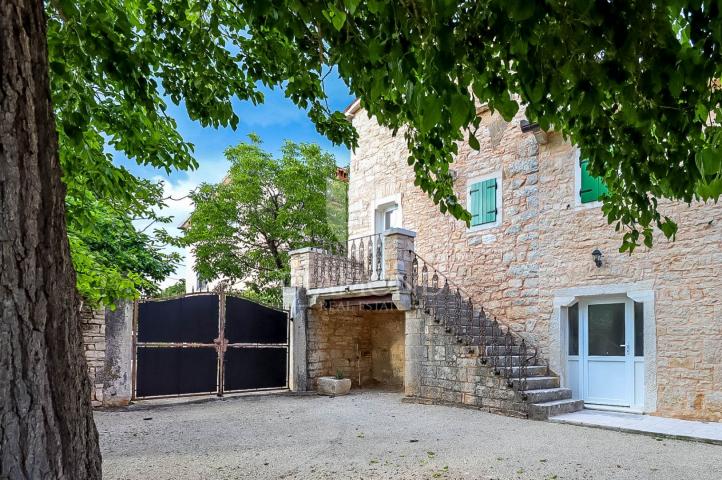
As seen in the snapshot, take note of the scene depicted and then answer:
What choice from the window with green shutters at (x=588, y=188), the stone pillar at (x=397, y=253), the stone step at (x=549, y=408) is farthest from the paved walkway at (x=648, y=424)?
the stone pillar at (x=397, y=253)

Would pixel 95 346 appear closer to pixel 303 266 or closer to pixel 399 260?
pixel 303 266

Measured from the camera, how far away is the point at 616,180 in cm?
340

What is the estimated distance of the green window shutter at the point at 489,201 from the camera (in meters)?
8.71

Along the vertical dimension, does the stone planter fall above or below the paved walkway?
below

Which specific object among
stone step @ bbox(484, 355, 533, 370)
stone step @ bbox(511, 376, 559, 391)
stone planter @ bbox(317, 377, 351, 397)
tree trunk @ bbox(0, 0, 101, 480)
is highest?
tree trunk @ bbox(0, 0, 101, 480)

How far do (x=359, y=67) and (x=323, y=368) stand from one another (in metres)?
7.45

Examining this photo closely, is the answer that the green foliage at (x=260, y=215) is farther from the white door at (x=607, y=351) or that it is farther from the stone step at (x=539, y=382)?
the white door at (x=607, y=351)

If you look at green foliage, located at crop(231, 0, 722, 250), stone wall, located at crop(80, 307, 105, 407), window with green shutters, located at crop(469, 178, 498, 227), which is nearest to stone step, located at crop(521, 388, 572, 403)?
window with green shutters, located at crop(469, 178, 498, 227)

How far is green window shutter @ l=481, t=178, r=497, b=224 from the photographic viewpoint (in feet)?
28.6

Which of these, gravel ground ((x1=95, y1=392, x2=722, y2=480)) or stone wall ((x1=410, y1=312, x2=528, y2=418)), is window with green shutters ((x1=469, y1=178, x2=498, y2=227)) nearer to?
stone wall ((x1=410, y1=312, x2=528, y2=418))

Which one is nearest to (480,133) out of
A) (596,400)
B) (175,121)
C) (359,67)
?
(596,400)

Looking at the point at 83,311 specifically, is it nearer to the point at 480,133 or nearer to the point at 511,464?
the point at 511,464

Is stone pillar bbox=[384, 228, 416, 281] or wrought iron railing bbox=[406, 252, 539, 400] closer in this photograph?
wrought iron railing bbox=[406, 252, 539, 400]

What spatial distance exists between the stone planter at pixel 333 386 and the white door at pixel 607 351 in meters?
3.79
